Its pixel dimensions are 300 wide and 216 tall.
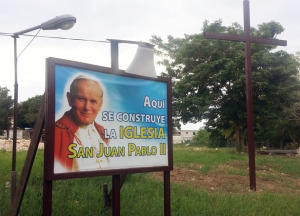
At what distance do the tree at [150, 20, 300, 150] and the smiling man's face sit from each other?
55.6ft

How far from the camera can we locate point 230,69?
20172 millimetres

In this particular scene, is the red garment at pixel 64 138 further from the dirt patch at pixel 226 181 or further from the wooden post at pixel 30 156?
the dirt patch at pixel 226 181

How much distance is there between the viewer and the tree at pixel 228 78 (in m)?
20.4

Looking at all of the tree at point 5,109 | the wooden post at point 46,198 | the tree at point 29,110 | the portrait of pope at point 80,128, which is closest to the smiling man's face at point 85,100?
the portrait of pope at point 80,128

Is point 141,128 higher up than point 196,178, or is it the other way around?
point 141,128

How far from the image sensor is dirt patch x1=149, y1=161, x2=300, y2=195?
8.35 metres

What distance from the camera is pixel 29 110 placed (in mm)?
51938

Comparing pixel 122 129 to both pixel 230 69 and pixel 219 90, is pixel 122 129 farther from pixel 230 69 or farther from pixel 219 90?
pixel 219 90

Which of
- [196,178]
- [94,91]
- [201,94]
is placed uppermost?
[201,94]

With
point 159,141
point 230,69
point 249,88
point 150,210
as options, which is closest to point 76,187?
point 150,210

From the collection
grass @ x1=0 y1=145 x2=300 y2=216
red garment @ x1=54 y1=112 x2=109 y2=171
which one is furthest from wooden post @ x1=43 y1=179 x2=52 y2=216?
grass @ x1=0 y1=145 x2=300 y2=216

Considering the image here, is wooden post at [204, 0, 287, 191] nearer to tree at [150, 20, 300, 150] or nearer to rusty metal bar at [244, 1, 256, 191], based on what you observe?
rusty metal bar at [244, 1, 256, 191]

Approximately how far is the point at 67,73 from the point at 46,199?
1.38 metres

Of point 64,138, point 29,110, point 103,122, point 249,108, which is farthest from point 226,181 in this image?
point 29,110
